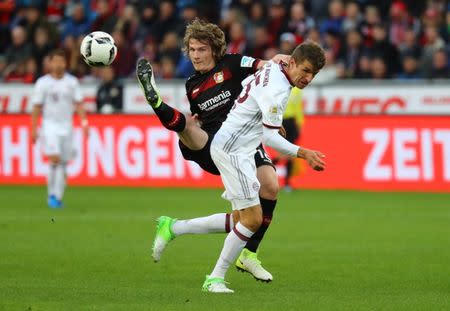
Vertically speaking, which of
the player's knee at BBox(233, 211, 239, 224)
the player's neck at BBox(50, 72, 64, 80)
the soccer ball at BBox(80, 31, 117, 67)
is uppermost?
the soccer ball at BBox(80, 31, 117, 67)

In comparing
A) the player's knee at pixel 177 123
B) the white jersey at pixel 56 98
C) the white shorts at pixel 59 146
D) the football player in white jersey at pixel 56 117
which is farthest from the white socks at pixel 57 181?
the player's knee at pixel 177 123

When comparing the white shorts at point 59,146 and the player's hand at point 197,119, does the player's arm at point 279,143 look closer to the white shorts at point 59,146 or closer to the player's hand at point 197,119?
the player's hand at point 197,119

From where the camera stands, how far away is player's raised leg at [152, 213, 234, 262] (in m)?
10.1

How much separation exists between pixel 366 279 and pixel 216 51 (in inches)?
93.7

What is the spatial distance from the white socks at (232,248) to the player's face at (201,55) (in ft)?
5.41

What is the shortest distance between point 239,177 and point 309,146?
12088 mm

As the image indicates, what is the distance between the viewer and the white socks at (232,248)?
9336mm

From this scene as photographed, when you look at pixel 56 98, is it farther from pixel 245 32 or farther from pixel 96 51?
pixel 245 32

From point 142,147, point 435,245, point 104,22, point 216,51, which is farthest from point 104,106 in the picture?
point 216,51

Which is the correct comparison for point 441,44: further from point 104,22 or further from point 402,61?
point 104,22

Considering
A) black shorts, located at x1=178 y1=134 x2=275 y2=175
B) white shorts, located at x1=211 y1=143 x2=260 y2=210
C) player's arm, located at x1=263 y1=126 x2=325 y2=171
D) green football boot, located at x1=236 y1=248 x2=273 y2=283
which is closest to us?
player's arm, located at x1=263 y1=126 x2=325 y2=171

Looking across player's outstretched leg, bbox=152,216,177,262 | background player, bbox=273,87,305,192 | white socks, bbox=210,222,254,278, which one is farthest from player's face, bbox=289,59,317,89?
background player, bbox=273,87,305,192

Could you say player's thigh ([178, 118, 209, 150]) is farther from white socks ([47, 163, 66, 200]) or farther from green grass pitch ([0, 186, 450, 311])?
white socks ([47, 163, 66, 200])

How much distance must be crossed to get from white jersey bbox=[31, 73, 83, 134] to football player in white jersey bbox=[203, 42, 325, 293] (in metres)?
8.78
